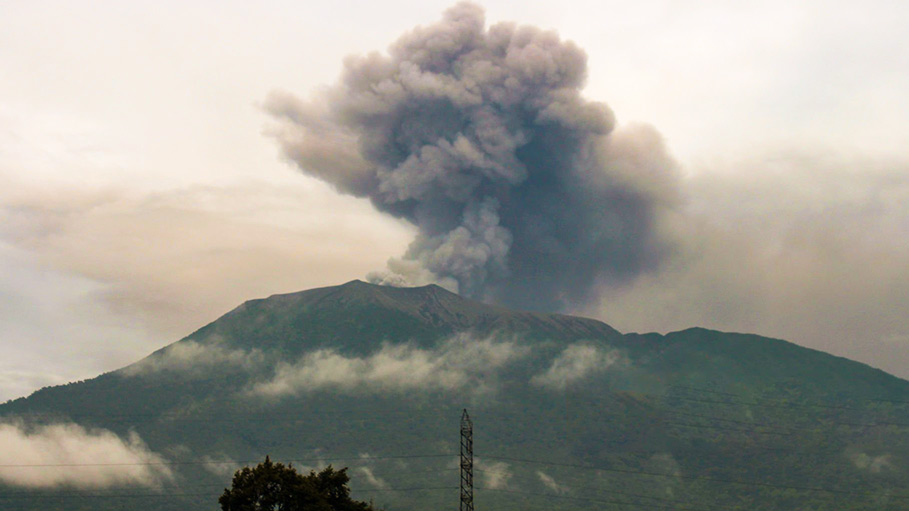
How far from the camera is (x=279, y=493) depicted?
74.9 meters

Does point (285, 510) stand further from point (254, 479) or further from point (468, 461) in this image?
point (468, 461)

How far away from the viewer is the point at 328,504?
74.4 m

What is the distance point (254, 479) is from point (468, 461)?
1818cm

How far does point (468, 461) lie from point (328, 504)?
46.7 feet

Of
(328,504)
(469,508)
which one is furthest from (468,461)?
(328,504)

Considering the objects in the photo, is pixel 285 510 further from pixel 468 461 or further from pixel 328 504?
pixel 468 461

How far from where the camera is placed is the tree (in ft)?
243

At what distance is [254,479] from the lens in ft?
246

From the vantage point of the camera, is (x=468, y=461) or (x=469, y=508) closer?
(x=469, y=508)

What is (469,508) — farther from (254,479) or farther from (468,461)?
(254,479)

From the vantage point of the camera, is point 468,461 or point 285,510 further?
point 468,461

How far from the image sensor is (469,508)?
249 ft

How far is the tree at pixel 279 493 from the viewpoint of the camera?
73938 mm

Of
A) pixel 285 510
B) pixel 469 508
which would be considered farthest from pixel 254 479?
pixel 469 508
